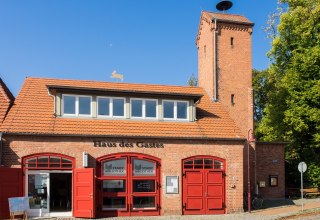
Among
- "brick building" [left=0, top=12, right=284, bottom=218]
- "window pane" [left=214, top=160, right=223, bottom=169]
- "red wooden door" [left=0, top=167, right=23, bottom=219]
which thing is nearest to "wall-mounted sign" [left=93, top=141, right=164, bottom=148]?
"brick building" [left=0, top=12, right=284, bottom=218]

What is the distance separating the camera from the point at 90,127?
19.7 meters

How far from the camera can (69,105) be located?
796 inches

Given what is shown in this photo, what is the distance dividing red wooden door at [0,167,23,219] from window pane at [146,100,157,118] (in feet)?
22.8

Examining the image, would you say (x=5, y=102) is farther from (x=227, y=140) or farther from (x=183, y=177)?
(x=227, y=140)

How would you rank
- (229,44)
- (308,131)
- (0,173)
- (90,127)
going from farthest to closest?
(308,131), (229,44), (90,127), (0,173)

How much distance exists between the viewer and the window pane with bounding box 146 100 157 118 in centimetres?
2112

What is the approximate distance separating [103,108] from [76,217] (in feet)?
18.1

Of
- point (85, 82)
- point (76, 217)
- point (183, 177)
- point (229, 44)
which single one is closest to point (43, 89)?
point (85, 82)

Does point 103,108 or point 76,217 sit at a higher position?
point 103,108

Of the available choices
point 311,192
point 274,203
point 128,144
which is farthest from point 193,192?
point 311,192

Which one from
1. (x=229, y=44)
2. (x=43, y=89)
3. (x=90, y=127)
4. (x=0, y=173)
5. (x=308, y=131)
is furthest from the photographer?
(x=308, y=131)

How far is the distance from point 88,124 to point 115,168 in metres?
2.56

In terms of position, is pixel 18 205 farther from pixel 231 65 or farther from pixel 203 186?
pixel 231 65

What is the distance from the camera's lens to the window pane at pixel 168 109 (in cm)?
2133
